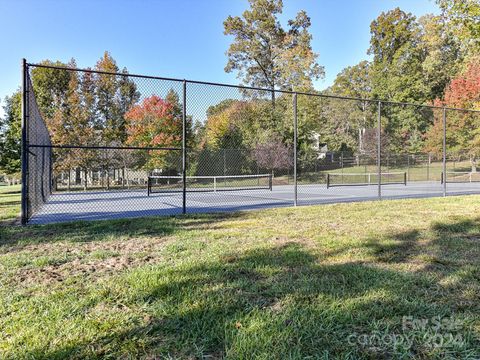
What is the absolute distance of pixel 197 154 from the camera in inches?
403

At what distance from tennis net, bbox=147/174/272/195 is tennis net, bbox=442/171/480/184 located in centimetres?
1101

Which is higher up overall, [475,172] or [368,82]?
[368,82]

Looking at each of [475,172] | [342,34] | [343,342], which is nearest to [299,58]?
[342,34]

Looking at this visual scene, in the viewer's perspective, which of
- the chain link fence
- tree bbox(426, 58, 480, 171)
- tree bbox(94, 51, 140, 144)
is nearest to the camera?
the chain link fence

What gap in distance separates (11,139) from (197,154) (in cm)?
1342

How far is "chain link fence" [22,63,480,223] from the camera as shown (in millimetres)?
7609

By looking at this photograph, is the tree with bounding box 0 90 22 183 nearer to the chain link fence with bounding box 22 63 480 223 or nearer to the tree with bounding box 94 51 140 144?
the chain link fence with bounding box 22 63 480 223

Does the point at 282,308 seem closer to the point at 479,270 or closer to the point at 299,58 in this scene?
the point at 479,270

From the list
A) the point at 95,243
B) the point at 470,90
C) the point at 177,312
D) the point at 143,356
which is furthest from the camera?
the point at 470,90

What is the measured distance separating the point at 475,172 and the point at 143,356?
21.2 m

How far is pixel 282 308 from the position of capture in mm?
2082

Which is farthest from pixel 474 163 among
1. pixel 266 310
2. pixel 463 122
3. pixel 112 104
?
pixel 266 310

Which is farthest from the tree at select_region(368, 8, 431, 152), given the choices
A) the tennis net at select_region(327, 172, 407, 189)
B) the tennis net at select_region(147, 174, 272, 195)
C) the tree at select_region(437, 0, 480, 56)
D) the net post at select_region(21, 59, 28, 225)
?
the net post at select_region(21, 59, 28, 225)

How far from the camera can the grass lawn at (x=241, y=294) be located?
1.66 metres
